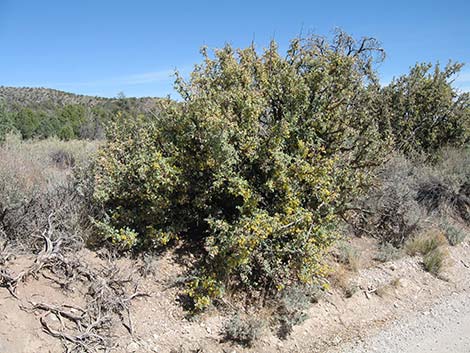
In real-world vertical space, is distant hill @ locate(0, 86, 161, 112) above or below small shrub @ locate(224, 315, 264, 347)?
above

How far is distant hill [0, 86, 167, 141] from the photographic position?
13174mm

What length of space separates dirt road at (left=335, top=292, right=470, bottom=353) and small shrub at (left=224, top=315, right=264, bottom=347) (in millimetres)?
1041

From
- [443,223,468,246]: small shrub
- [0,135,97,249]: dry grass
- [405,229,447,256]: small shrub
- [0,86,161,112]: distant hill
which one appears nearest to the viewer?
[0,135,97,249]: dry grass

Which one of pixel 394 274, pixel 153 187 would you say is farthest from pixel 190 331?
pixel 394 274

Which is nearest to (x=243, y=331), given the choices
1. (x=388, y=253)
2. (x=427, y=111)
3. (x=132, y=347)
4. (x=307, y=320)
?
(x=307, y=320)

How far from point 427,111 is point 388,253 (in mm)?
5949

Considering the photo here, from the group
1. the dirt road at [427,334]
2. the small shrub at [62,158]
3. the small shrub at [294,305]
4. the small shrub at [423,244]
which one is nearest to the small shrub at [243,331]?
the small shrub at [294,305]

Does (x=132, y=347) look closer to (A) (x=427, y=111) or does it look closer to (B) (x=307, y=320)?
(B) (x=307, y=320)

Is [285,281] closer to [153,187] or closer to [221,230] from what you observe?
[221,230]

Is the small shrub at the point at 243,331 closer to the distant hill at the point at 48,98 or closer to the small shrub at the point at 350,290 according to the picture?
the small shrub at the point at 350,290

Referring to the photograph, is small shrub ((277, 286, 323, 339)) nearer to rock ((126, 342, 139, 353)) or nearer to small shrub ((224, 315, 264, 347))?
small shrub ((224, 315, 264, 347))

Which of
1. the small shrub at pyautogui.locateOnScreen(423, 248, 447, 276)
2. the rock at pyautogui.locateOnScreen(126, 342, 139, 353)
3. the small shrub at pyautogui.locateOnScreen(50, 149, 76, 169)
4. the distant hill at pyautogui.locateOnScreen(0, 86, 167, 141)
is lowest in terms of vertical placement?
the rock at pyautogui.locateOnScreen(126, 342, 139, 353)

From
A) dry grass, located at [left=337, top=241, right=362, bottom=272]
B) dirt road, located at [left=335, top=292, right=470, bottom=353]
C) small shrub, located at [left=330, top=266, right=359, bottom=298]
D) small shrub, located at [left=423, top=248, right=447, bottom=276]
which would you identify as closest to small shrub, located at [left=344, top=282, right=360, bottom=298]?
small shrub, located at [left=330, top=266, right=359, bottom=298]

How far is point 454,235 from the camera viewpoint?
748 centimetres
